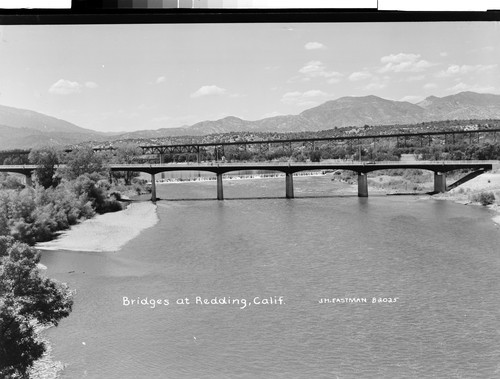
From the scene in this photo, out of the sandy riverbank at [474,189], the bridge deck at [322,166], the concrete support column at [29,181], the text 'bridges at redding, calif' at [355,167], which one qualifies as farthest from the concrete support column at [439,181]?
the concrete support column at [29,181]

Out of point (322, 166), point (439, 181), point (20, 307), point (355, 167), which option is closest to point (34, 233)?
point (20, 307)

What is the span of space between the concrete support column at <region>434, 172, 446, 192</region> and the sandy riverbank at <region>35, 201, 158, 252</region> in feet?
31.9

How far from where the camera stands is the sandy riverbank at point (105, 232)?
32.7ft

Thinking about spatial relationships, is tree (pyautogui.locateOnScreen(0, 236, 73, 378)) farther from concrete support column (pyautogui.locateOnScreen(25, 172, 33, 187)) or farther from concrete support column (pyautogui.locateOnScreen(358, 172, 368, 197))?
concrete support column (pyautogui.locateOnScreen(358, 172, 368, 197))

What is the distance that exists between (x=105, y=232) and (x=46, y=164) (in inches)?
87.8

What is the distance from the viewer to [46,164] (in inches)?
507

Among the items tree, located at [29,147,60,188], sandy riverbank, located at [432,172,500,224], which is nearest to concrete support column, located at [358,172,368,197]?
sandy riverbank, located at [432,172,500,224]

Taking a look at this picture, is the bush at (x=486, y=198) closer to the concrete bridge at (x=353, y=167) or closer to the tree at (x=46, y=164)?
the concrete bridge at (x=353, y=167)

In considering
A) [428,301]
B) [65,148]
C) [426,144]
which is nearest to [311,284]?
[428,301]

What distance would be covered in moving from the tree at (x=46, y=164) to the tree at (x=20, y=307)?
17.9ft

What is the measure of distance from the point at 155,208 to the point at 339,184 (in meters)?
10.7

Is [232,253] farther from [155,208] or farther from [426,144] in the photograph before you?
[426,144]

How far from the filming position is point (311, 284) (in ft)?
30.7

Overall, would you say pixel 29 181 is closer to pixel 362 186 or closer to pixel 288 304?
pixel 288 304
